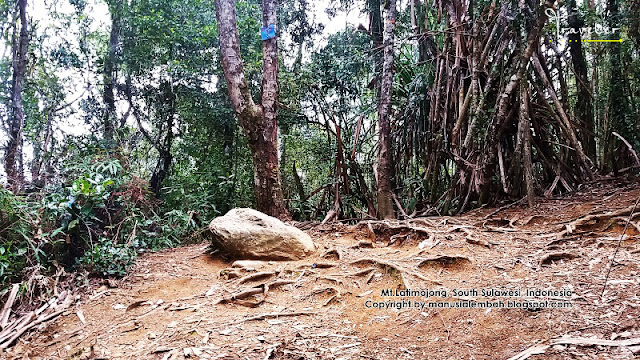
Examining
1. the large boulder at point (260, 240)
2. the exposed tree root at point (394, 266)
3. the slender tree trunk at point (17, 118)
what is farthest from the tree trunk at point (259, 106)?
the slender tree trunk at point (17, 118)

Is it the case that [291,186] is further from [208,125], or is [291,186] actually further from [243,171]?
[208,125]

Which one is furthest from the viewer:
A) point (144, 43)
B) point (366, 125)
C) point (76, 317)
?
point (366, 125)

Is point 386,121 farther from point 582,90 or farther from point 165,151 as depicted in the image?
point 165,151

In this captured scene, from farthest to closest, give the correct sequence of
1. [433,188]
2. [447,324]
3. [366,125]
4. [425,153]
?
[366,125] < [425,153] < [433,188] < [447,324]

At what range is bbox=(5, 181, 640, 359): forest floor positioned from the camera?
6.42ft

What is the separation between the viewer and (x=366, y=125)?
7.16 metres

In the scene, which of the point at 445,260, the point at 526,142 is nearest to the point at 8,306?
the point at 445,260

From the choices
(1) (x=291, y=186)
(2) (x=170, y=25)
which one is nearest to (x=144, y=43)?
(2) (x=170, y=25)

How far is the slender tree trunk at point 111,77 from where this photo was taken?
650 centimetres

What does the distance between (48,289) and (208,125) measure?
3.84 meters

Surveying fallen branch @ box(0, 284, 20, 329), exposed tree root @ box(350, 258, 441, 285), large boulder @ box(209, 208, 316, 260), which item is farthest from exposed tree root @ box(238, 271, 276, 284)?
fallen branch @ box(0, 284, 20, 329)

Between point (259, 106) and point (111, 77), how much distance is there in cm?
365

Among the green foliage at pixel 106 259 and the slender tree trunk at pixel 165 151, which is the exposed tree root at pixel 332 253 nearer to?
the green foliage at pixel 106 259

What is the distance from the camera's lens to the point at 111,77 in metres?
6.74
